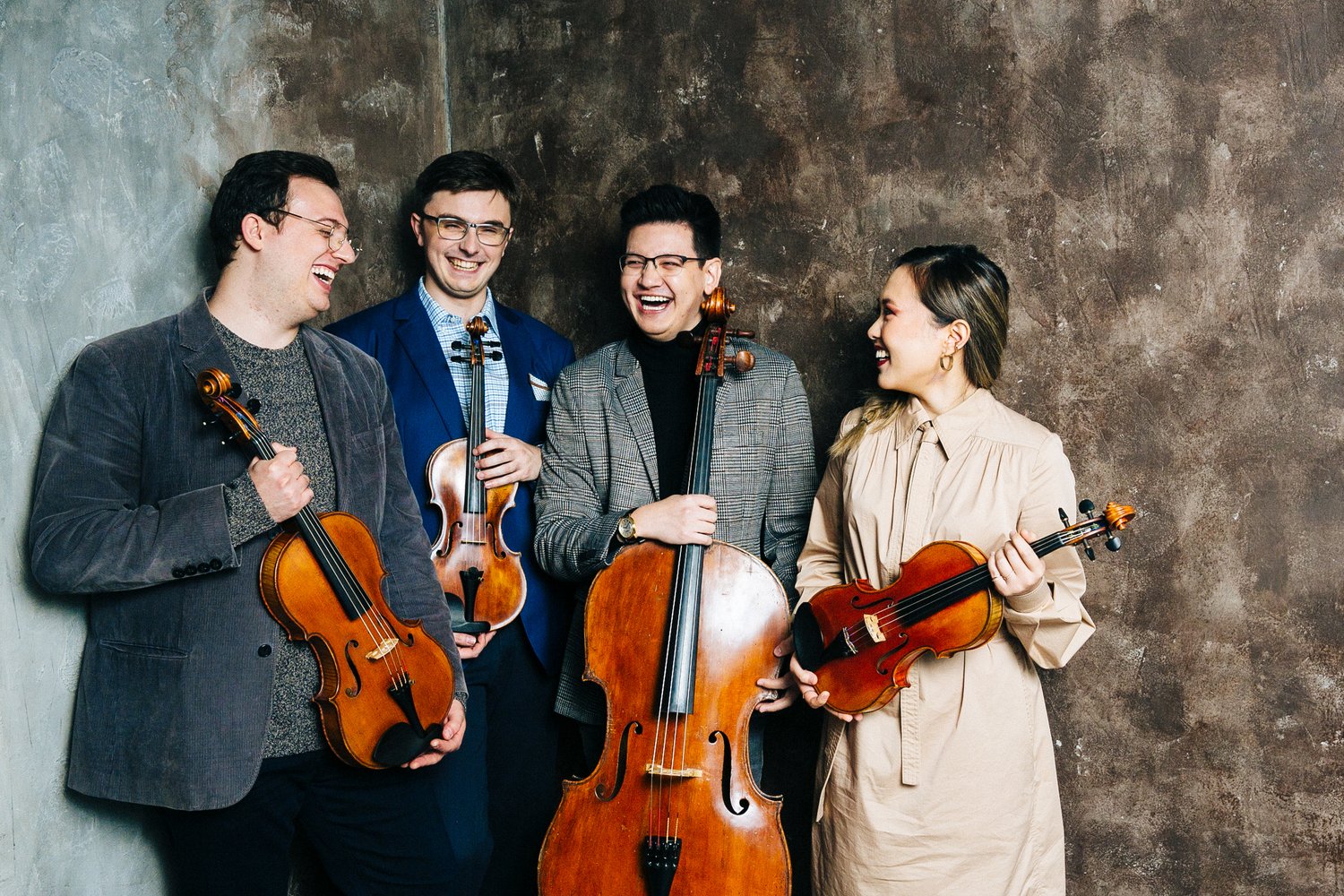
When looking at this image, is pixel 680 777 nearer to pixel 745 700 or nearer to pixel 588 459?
pixel 745 700

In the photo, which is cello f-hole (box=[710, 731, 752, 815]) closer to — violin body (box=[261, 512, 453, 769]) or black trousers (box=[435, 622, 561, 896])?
violin body (box=[261, 512, 453, 769])

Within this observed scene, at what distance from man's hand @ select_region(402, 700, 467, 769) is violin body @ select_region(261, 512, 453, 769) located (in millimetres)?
85

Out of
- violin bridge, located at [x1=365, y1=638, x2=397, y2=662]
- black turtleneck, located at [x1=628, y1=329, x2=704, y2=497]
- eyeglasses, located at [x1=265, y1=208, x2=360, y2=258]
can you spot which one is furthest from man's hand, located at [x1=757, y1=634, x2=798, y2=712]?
eyeglasses, located at [x1=265, y1=208, x2=360, y2=258]

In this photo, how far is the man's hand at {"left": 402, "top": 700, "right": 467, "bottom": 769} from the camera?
85.6 inches

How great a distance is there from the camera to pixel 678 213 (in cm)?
263

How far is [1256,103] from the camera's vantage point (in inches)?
98.2

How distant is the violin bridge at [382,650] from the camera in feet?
6.46

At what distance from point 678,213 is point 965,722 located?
1.42m

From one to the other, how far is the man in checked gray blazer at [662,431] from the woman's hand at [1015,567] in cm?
69

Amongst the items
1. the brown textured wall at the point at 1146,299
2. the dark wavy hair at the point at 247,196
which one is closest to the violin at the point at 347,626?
the dark wavy hair at the point at 247,196

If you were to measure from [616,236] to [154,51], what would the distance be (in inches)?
56.1

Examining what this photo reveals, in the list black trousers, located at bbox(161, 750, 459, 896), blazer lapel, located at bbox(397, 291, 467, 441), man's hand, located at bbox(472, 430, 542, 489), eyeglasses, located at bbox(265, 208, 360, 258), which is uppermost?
eyeglasses, located at bbox(265, 208, 360, 258)

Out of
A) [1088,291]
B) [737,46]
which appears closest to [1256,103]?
[1088,291]

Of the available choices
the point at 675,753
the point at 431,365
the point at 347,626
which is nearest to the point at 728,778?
the point at 675,753
